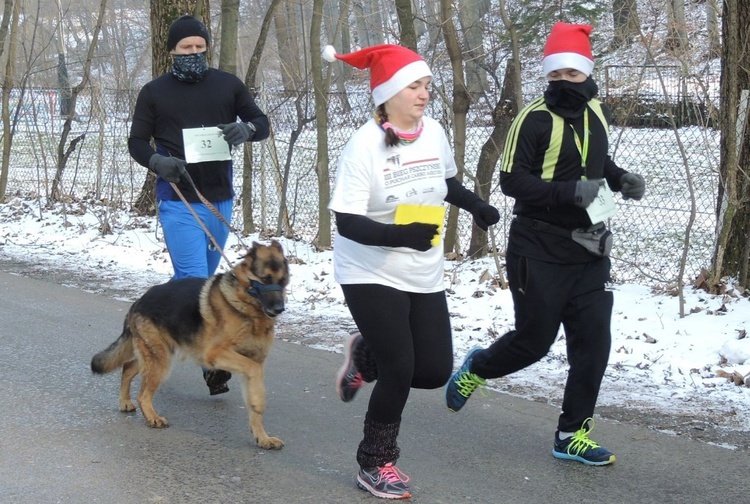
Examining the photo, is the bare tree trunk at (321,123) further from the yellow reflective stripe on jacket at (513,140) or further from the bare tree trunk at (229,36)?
the yellow reflective stripe on jacket at (513,140)

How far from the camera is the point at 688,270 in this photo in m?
8.88

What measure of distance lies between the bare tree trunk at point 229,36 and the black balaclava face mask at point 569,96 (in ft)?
27.5

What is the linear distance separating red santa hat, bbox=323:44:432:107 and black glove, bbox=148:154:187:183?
1472mm

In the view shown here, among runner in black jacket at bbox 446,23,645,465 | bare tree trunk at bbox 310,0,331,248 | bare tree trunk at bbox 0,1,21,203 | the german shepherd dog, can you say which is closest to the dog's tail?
the german shepherd dog

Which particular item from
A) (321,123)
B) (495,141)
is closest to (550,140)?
(495,141)

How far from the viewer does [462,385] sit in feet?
14.8

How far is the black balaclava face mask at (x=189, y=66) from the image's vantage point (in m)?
5.28

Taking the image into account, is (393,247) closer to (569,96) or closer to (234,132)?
(569,96)

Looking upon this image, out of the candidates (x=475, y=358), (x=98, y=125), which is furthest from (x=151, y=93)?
(x=98, y=125)

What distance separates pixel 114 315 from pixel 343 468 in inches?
161

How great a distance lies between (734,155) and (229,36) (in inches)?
284

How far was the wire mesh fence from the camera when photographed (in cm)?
933

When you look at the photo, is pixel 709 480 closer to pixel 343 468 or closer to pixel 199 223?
pixel 343 468

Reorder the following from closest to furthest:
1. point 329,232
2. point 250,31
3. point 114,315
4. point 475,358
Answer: point 475,358, point 114,315, point 329,232, point 250,31
